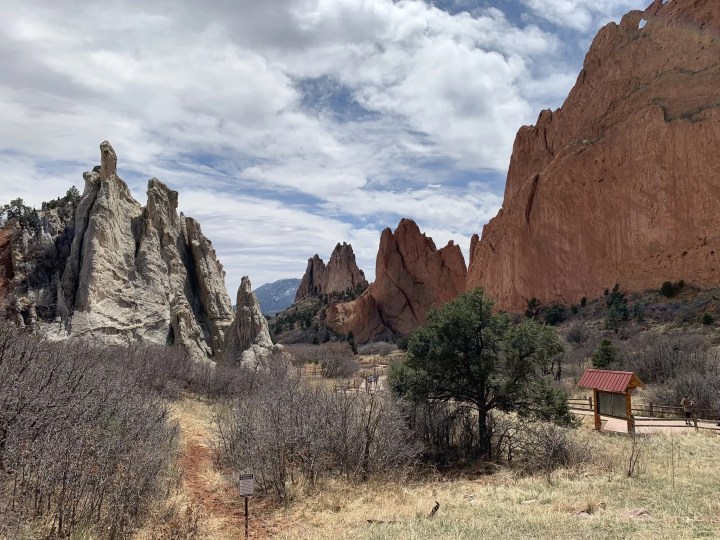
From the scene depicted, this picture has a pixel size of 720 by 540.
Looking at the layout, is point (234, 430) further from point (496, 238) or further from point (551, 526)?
point (496, 238)

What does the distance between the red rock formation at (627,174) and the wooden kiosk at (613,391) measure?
121 ft

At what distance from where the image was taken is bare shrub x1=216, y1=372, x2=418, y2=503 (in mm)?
11719

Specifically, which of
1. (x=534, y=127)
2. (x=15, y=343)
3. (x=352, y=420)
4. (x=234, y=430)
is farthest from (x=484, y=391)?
(x=534, y=127)

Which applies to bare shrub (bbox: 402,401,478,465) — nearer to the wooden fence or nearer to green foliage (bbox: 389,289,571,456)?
green foliage (bbox: 389,289,571,456)

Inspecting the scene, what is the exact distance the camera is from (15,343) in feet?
34.3

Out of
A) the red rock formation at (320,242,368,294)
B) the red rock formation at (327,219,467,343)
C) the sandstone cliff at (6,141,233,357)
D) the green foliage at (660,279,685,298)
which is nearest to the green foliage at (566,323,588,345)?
the green foliage at (660,279,685,298)

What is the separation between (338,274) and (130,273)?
309 feet

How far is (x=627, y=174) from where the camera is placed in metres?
59.3

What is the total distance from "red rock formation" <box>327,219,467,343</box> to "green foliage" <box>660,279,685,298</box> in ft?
142

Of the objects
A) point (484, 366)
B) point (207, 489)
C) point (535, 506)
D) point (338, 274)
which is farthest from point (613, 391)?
point (338, 274)

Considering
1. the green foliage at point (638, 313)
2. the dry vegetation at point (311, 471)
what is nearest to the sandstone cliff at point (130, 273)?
the dry vegetation at point (311, 471)

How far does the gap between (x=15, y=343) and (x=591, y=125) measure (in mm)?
69878

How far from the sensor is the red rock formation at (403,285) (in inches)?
3632

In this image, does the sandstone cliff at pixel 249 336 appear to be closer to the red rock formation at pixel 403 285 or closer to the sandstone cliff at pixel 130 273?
the sandstone cliff at pixel 130 273
